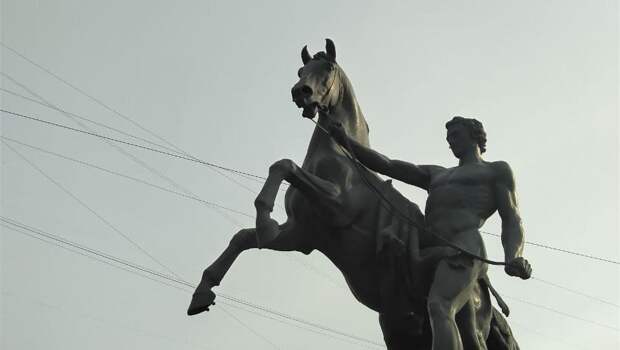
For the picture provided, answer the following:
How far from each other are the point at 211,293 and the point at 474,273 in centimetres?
243

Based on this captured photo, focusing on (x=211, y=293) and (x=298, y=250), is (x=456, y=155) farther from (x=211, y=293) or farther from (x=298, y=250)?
(x=211, y=293)

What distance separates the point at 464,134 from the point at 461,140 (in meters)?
0.07

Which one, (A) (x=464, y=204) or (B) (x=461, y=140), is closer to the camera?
(A) (x=464, y=204)

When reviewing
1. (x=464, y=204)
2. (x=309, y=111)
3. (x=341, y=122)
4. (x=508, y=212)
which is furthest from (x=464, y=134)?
(x=309, y=111)

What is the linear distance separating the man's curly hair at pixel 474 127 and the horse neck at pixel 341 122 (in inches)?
35.6

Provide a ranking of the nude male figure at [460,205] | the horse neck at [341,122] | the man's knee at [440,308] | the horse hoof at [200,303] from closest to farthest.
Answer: the man's knee at [440,308] → the nude male figure at [460,205] → the horse hoof at [200,303] → the horse neck at [341,122]

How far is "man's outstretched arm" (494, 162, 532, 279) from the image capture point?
10227 millimetres

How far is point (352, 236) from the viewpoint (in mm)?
10438

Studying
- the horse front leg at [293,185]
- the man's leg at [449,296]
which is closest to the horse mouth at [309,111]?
the horse front leg at [293,185]

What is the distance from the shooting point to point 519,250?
1018 cm

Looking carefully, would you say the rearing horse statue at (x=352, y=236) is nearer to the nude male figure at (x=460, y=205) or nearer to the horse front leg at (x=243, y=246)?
the horse front leg at (x=243, y=246)

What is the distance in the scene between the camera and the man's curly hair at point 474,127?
36.3 feet

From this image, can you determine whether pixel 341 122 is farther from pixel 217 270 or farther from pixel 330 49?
pixel 217 270

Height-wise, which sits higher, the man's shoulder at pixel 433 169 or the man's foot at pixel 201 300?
the man's shoulder at pixel 433 169
